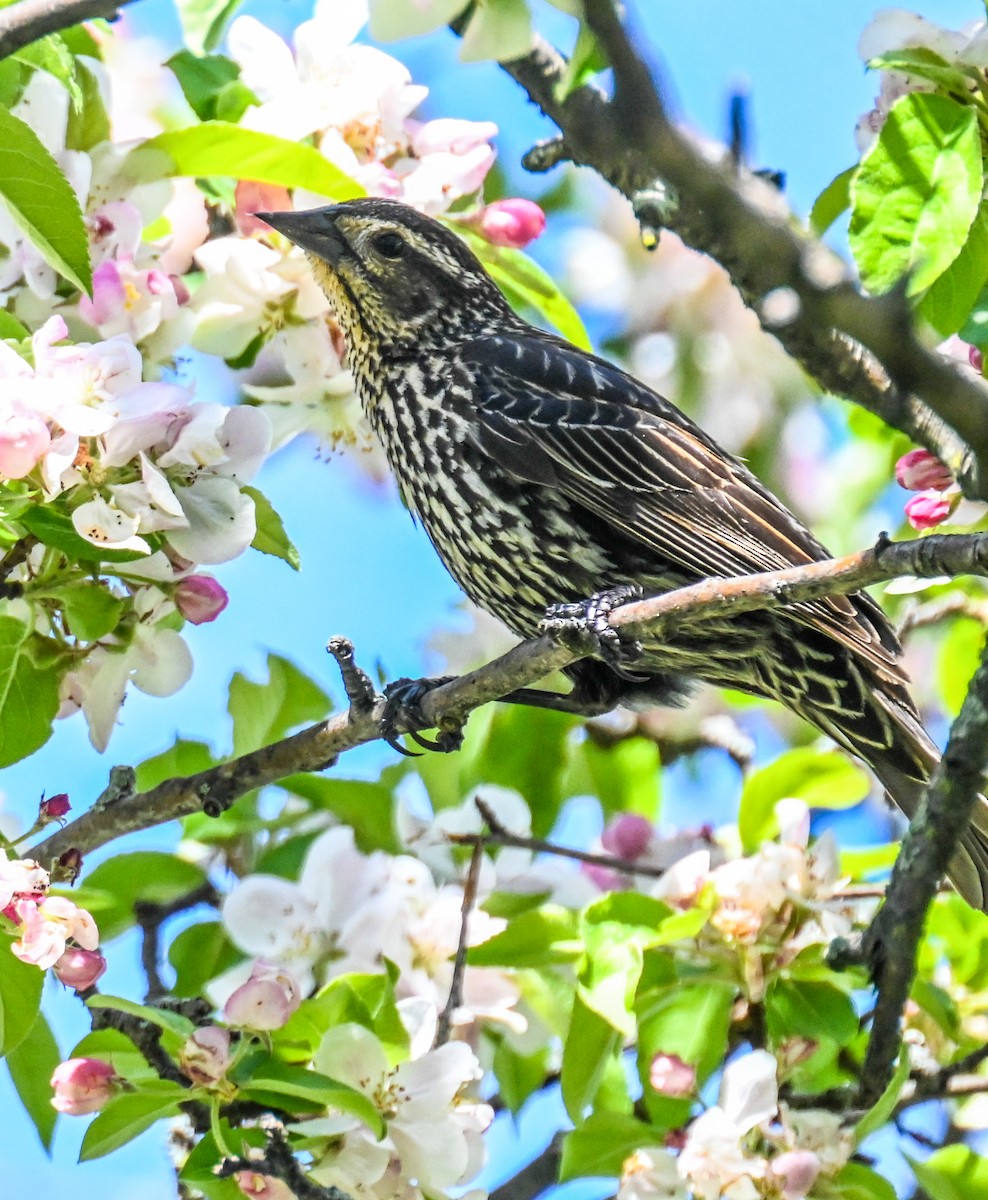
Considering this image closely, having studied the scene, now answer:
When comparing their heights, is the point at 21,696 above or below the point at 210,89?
below

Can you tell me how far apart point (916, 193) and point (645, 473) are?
1.71 meters

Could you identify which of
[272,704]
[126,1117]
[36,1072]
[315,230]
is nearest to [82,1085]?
[126,1117]

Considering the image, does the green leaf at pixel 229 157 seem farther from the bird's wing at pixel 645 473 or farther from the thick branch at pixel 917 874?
the thick branch at pixel 917 874

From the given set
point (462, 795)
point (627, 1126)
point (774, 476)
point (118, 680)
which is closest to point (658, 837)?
point (462, 795)

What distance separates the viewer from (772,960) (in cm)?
317

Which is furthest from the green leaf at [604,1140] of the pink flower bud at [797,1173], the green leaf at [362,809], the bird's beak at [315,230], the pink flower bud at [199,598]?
the bird's beak at [315,230]

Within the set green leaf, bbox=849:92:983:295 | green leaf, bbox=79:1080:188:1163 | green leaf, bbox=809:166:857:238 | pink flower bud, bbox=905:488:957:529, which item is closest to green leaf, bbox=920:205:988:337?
green leaf, bbox=849:92:983:295

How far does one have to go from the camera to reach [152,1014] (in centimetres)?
254

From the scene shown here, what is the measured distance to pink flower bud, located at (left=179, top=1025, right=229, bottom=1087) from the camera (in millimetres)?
2525

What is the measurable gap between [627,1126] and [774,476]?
343 centimetres

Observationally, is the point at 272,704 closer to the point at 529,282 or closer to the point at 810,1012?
the point at 529,282

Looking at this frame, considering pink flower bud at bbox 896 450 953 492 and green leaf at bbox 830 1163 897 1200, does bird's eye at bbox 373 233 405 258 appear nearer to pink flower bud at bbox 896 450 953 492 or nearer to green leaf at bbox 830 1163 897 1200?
pink flower bud at bbox 896 450 953 492

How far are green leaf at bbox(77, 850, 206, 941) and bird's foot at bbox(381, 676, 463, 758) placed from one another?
20.6 inches

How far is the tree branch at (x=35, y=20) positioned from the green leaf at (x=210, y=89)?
996 millimetres
